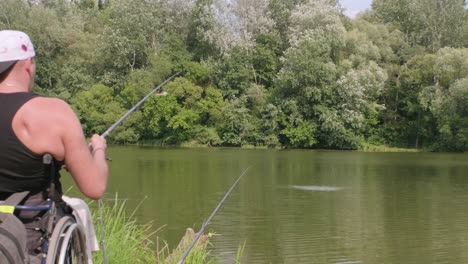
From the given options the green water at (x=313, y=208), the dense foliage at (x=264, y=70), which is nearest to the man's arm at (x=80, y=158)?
the green water at (x=313, y=208)

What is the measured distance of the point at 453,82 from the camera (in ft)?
98.0

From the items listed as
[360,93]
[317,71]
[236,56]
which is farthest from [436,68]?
[236,56]

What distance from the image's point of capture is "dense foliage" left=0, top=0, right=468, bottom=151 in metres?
32.2

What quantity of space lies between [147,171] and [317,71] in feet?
51.0

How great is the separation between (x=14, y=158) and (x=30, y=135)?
0.09 m

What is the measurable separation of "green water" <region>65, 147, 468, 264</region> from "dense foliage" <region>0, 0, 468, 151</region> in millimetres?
10693

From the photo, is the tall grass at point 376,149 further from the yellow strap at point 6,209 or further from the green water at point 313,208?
the yellow strap at point 6,209

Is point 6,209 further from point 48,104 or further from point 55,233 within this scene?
point 48,104

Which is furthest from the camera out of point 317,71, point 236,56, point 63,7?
point 63,7

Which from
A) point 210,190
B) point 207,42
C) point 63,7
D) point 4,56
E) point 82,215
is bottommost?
point 210,190

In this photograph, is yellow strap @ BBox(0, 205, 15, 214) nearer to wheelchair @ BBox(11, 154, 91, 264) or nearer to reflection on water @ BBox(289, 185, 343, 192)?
wheelchair @ BBox(11, 154, 91, 264)

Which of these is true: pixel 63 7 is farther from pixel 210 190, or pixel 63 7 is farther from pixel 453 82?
pixel 210 190

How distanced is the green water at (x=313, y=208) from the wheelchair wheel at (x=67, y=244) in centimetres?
549

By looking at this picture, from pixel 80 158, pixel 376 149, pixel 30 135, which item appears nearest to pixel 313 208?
pixel 80 158
